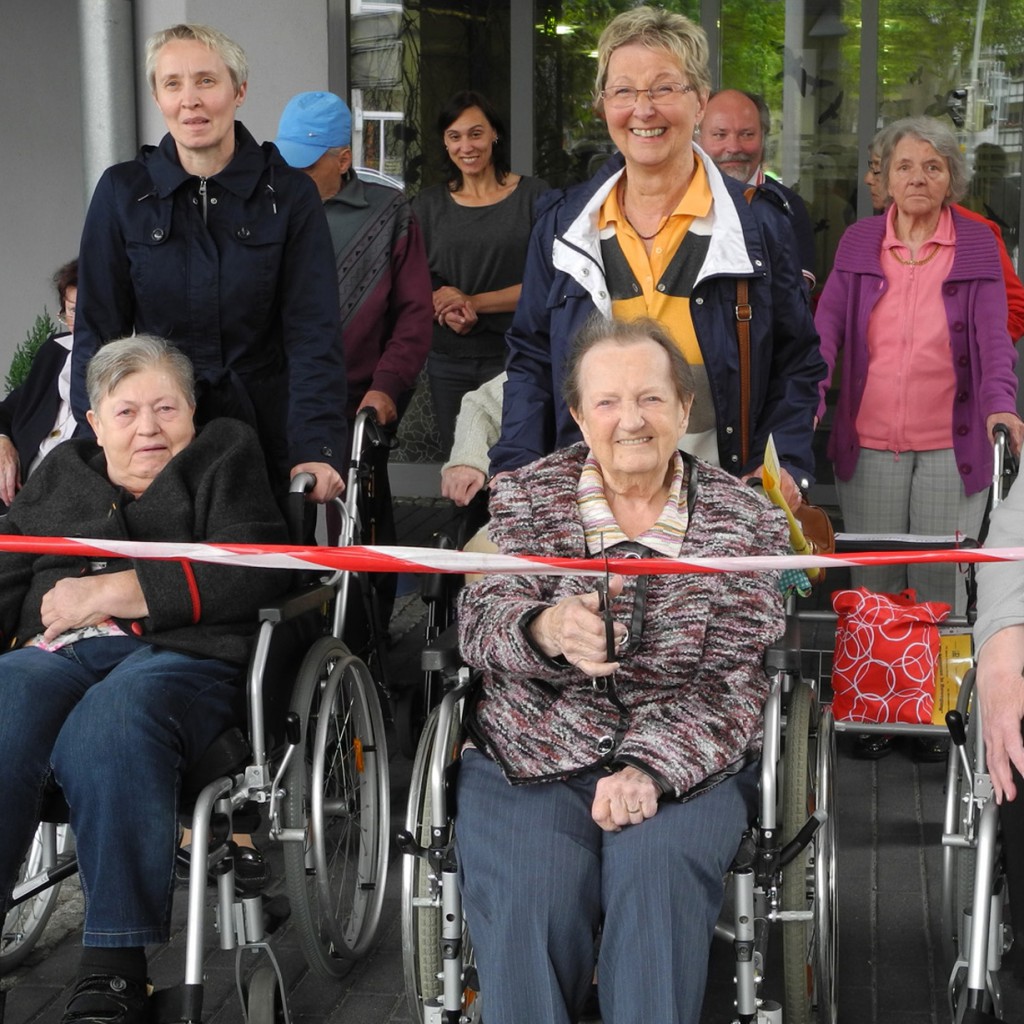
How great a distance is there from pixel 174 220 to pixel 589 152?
5370 mm

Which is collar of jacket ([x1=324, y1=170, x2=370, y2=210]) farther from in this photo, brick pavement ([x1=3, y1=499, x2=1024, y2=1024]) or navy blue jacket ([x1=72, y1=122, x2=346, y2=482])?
brick pavement ([x1=3, y1=499, x2=1024, y2=1024])

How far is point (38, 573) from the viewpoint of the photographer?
11.4 ft

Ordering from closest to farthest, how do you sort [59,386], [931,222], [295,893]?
[295,893] < [59,386] < [931,222]

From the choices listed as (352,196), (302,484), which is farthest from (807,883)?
(352,196)

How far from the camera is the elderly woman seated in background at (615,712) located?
2.69m

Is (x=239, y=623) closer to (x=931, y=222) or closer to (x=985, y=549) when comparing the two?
(x=985, y=549)

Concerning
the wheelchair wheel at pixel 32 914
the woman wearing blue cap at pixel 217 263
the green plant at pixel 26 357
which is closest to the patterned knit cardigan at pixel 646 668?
the woman wearing blue cap at pixel 217 263

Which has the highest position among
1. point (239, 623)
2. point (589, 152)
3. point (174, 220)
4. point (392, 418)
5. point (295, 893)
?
point (589, 152)

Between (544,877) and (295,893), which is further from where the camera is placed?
(295,893)

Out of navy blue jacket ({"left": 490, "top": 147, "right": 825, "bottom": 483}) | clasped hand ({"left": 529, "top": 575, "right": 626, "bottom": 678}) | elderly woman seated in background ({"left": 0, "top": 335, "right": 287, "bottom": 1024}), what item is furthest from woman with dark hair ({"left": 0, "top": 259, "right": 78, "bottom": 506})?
clasped hand ({"left": 529, "top": 575, "right": 626, "bottom": 678})

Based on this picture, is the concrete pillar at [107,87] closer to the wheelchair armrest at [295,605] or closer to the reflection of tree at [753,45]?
the wheelchair armrest at [295,605]

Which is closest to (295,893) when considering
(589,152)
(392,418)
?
(392,418)

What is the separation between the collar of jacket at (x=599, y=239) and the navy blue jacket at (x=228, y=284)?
26.4 inches

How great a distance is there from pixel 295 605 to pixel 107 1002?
0.90 metres
